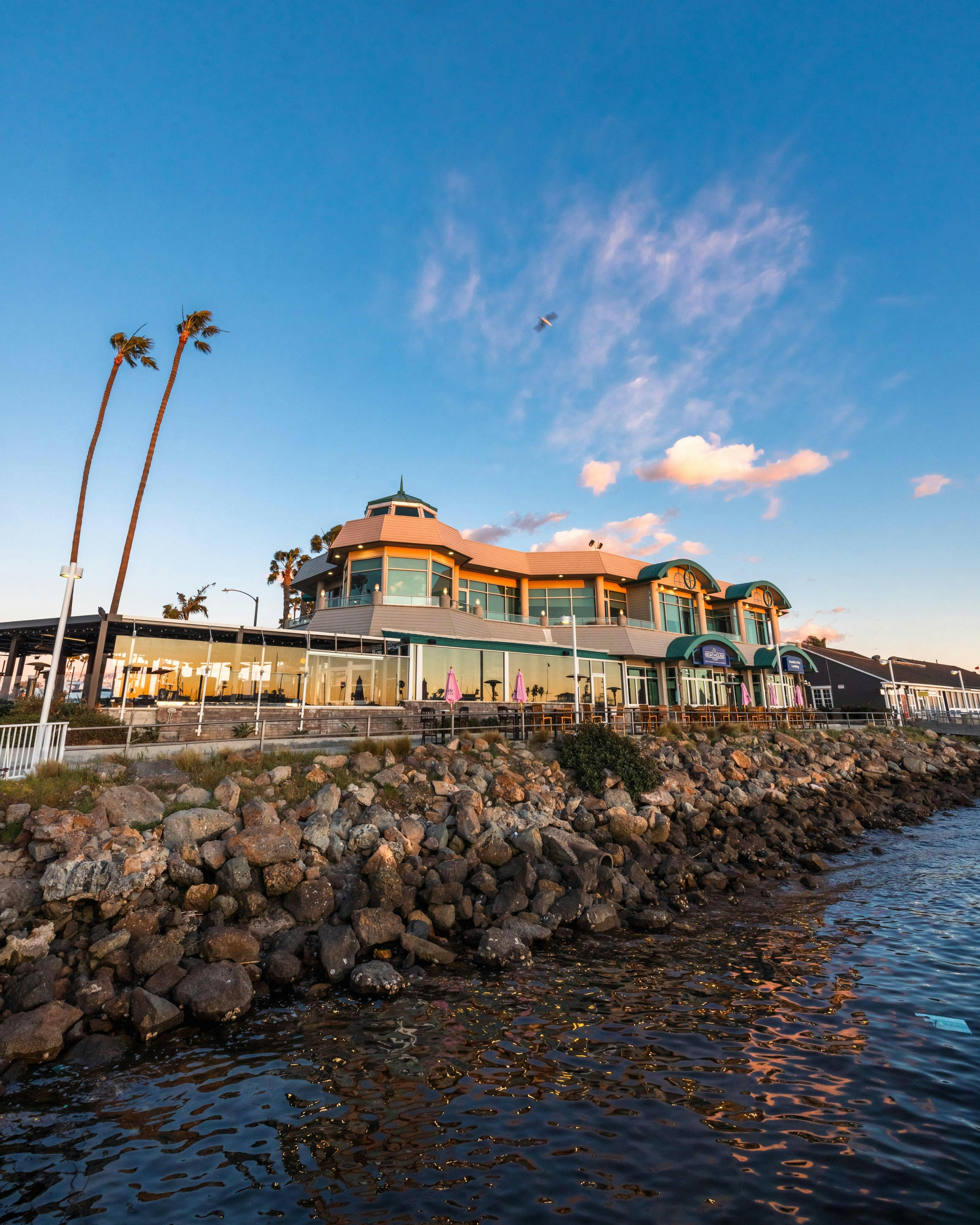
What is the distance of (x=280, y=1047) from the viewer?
7383mm

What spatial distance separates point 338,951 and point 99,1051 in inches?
123

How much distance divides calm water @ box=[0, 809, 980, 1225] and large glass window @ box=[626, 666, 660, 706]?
92.9 feet

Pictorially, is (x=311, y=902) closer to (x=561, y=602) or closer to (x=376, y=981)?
(x=376, y=981)

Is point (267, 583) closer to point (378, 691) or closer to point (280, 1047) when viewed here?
point (378, 691)

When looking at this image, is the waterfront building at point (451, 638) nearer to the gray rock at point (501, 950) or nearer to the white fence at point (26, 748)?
the white fence at point (26, 748)

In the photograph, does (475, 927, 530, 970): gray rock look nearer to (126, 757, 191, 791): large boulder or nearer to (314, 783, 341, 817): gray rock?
(314, 783, 341, 817): gray rock

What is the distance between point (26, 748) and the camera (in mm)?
13922

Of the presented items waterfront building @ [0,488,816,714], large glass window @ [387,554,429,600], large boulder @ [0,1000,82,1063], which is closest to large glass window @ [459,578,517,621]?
waterfront building @ [0,488,816,714]

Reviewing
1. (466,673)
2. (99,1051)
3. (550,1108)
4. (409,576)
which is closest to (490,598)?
(409,576)

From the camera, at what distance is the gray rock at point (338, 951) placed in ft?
30.5

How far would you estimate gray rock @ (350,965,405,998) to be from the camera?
882 centimetres

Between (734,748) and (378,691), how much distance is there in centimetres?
1480

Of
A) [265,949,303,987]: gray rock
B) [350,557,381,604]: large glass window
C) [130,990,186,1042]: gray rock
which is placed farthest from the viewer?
[350,557,381,604]: large glass window

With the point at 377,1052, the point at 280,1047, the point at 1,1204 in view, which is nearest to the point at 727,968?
the point at 377,1052
